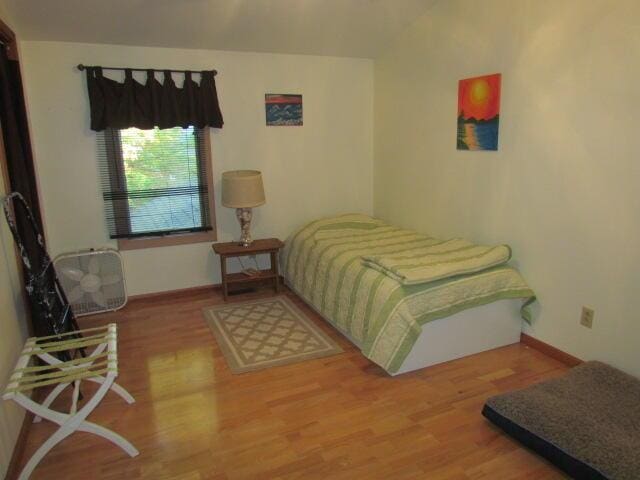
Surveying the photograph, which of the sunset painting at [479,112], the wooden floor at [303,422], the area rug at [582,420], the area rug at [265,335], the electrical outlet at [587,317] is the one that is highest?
the sunset painting at [479,112]

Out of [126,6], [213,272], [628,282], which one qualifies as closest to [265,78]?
[126,6]

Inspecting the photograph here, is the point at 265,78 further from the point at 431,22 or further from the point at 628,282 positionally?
the point at 628,282

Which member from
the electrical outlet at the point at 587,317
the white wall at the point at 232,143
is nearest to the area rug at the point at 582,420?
the electrical outlet at the point at 587,317

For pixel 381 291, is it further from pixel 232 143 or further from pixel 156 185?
pixel 156 185

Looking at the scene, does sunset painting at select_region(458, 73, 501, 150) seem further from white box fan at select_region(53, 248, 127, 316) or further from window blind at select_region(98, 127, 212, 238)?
white box fan at select_region(53, 248, 127, 316)

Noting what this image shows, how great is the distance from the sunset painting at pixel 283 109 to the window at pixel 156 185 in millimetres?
607

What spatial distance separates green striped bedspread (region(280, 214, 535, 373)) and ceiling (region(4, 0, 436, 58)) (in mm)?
1645

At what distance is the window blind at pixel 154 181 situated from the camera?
11.9ft

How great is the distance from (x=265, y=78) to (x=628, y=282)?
10.2ft

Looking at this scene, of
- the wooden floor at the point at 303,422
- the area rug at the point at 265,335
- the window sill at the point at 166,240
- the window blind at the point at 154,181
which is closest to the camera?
the wooden floor at the point at 303,422

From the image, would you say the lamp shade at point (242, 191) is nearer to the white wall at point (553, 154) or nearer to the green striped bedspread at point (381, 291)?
the green striped bedspread at point (381, 291)

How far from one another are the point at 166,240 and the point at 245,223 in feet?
2.29

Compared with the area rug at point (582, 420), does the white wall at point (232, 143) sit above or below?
above

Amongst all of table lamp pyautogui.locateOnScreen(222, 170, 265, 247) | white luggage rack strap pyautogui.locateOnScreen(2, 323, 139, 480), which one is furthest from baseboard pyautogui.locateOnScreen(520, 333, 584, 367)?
white luggage rack strap pyautogui.locateOnScreen(2, 323, 139, 480)
